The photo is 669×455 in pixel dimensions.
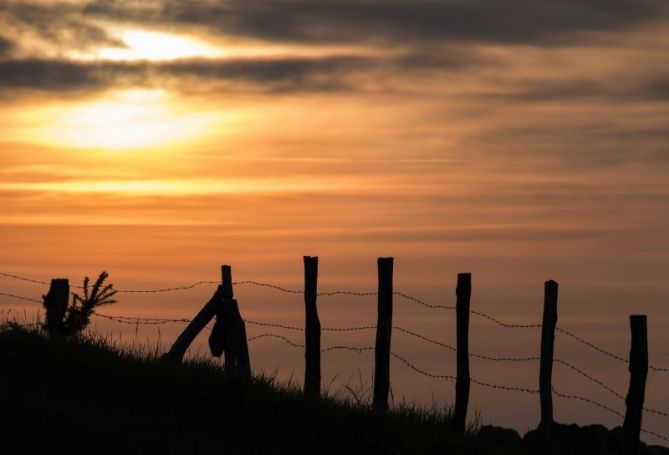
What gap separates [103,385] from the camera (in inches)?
579

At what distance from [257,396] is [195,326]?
333 centimetres

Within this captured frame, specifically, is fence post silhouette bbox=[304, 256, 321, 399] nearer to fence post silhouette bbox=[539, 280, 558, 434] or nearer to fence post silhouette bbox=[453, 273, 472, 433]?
fence post silhouette bbox=[453, 273, 472, 433]

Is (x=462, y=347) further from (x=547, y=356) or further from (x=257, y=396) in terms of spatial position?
(x=257, y=396)

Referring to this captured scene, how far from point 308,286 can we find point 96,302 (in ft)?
14.3

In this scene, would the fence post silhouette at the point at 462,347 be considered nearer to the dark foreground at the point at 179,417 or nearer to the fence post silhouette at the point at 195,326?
the dark foreground at the point at 179,417

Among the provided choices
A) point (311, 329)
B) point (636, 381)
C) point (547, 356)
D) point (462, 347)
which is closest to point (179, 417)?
point (311, 329)

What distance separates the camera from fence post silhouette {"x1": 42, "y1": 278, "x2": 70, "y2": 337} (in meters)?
18.2

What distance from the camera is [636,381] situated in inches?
569

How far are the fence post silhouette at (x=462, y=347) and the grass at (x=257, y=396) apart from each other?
31cm

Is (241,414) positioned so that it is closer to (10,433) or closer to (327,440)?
(327,440)

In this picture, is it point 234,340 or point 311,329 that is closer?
point 311,329

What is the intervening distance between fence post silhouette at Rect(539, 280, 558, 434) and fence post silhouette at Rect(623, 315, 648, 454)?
1168 millimetres

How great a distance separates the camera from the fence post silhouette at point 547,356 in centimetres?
1513

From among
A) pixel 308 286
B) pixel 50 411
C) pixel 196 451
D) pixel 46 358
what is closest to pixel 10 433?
pixel 50 411
